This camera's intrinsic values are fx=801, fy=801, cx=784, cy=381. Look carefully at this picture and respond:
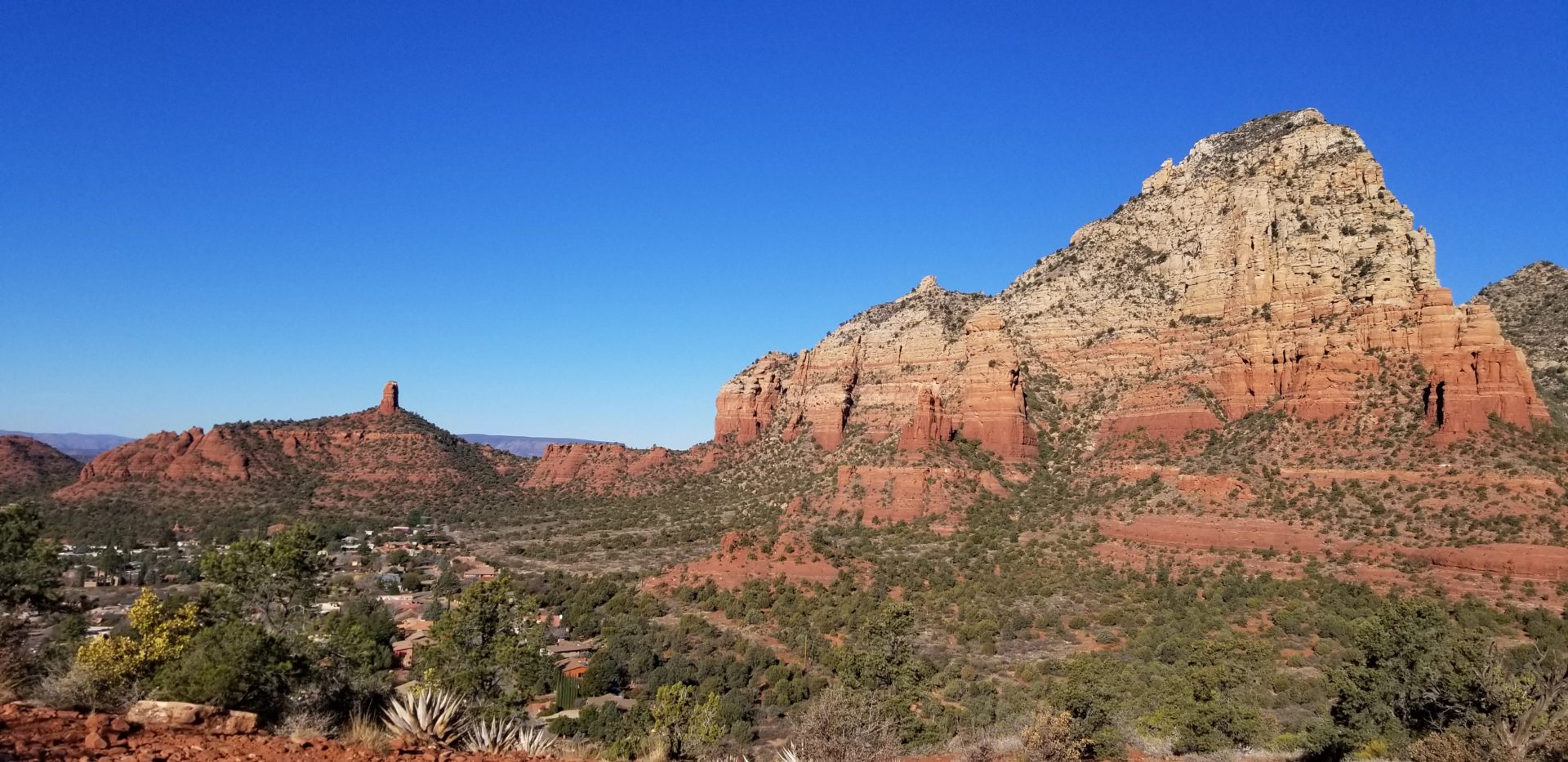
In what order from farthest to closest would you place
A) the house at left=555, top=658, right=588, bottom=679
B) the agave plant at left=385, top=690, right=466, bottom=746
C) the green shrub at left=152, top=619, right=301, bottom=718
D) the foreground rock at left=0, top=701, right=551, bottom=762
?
the house at left=555, top=658, right=588, bottom=679
the green shrub at left=152, top=619, right=301, bottom=718
the agave plant at left=385, top=690, right=466, bottom=746
the foreground rock at left=0, top=701, right=551, bottom=762

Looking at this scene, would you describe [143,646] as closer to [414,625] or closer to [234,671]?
[234,671]

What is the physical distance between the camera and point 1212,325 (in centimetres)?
5809

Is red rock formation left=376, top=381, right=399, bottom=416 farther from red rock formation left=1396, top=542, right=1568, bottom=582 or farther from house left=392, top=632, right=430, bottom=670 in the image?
red rock formation left=1396, top=542, right=1568, bottom=582

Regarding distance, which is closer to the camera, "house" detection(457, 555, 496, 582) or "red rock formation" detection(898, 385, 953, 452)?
"house" detection(457, 555, 496, 582)

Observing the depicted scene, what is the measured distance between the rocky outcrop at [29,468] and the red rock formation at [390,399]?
113ft

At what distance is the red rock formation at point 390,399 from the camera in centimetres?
11038

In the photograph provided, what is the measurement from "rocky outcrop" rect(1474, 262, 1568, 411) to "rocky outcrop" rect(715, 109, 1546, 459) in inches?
320

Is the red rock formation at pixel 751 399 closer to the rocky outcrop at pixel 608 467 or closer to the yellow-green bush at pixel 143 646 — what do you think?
the rocky outcrop at pixel 608 467

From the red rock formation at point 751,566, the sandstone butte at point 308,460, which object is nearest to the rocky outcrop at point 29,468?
the sandstone butte at point 308,460

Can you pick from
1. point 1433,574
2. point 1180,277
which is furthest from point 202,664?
point 1180,277

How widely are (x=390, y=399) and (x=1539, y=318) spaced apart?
121 meters

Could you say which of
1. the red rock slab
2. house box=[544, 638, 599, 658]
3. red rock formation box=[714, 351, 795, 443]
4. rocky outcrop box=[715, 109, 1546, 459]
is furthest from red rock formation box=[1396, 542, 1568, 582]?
red rock formation box=[714, 351, 795, 443]

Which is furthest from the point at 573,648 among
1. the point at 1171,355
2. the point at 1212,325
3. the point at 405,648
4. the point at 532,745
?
the point at 1212,325

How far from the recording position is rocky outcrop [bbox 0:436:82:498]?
90250 millimetres
